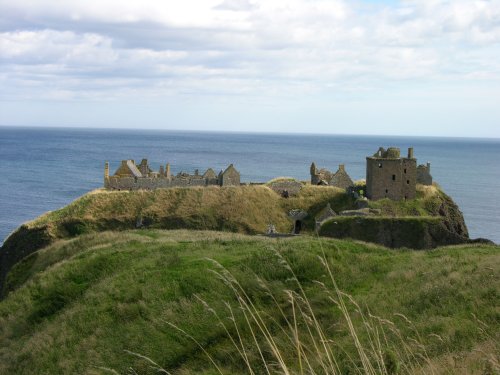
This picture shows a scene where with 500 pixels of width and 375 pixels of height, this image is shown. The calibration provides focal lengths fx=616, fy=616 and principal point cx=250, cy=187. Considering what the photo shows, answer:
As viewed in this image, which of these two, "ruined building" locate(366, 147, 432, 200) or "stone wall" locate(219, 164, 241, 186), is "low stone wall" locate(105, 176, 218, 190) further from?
"ruined building" locate(366, 147, 432, 200)

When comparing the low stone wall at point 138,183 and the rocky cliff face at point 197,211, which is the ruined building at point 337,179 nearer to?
the rocky cliff face at point 197,211

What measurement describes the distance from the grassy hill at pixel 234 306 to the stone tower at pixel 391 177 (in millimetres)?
26404

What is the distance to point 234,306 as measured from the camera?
18.0m

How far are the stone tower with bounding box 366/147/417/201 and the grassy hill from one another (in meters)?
26.4

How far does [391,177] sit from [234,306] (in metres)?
35.7

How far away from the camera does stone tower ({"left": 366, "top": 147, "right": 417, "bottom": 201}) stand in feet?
168

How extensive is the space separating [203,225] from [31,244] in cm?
1349

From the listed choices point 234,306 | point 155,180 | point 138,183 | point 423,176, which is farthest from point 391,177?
point 234,306

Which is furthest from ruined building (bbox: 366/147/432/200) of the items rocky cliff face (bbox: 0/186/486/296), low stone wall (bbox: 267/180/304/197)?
low stone wall (bbox: 267/180/304/197)

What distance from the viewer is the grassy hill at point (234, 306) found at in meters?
14.0

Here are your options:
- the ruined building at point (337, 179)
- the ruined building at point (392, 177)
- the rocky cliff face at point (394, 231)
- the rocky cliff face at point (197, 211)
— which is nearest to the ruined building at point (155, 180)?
the rocky cliff face at point (197, 211)

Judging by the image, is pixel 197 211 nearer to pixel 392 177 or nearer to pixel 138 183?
pixel 138 183

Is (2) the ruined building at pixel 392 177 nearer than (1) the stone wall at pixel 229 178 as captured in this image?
Yes

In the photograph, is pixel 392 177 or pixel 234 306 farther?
pixel 392 177
